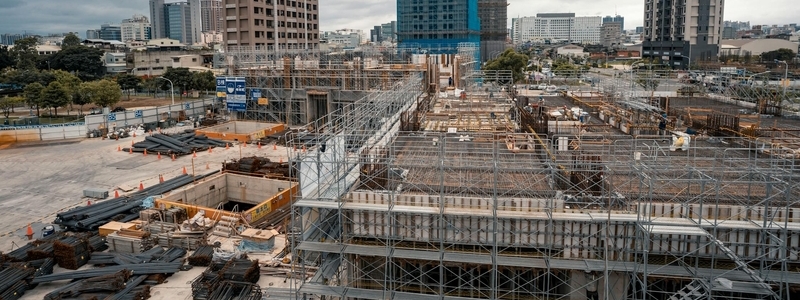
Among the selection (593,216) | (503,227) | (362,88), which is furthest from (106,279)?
(362,88)

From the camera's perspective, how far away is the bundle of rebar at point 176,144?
34.2 meters

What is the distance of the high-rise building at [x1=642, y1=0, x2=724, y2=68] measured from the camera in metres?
77.2

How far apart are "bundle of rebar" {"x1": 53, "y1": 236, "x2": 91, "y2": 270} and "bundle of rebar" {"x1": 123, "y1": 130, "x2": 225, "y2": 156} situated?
17.0m

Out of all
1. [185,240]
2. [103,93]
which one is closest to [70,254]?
[185,240]

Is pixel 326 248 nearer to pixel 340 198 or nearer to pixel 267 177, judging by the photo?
pixel 340 198

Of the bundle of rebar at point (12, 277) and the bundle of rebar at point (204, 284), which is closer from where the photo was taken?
the bundle of rebar at point (204, 284)

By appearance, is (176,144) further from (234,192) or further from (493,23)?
(493,23)

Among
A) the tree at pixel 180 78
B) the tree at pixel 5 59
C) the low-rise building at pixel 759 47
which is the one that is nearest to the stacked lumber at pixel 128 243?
the tree at pixel 180 78

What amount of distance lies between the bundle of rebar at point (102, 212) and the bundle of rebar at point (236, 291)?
8.66 meters

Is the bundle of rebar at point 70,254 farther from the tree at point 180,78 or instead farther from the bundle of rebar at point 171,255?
the tree at point 180,78

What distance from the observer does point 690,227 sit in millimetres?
10992

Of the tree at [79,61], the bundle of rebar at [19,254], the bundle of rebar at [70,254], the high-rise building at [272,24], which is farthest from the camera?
the tree at [79,61]

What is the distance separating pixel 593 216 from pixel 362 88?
108ft

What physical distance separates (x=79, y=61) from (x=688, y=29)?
84517mm
